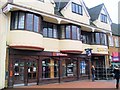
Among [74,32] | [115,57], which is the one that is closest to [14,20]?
[74,32]

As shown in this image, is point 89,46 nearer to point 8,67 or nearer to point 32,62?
point 32,62

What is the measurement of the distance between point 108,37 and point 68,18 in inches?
384

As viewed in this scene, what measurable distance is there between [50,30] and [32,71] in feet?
15.2

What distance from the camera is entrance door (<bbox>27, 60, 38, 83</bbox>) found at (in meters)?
16.3

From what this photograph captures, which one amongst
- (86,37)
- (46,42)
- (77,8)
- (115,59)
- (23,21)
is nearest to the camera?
(23,21)

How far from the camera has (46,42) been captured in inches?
710

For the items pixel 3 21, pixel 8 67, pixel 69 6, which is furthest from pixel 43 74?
pixel 69 6

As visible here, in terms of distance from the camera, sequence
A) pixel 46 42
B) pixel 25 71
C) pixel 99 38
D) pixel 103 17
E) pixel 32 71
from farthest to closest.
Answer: pixel 103 17 → pixel 99 38 → pixel 46 42 → pixel 32 71 → pixel 25 71

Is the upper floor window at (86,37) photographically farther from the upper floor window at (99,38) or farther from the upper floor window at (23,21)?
the upper floor window at (23,21)

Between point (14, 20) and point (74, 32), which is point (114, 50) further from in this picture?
point (14, 20)

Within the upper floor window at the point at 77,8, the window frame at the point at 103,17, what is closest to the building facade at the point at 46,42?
the upper floor window at the point at 77,8

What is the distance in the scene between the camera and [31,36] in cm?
1552

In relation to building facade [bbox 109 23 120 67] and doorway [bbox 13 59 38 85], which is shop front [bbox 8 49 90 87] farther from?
building facade [bbox 109 23 120 67]

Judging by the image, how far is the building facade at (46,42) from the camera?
1507 centimetres
